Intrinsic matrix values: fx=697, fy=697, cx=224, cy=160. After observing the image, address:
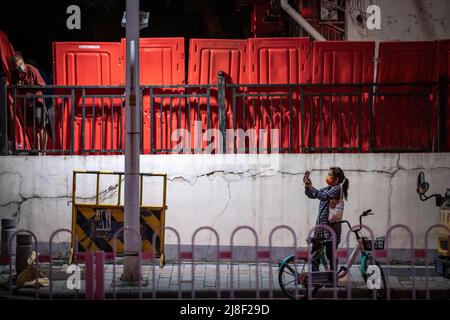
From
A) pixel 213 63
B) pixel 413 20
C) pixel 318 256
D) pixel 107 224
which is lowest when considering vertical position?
pixel 318 256

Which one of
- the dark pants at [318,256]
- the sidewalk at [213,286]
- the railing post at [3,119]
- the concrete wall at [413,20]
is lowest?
the sidewalk at [213,286]

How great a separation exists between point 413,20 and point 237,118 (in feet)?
13.8

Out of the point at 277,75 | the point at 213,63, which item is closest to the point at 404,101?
the point at 277,75

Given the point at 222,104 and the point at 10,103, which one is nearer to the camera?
the point at 222,104

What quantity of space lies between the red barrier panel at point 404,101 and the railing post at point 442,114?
0.83 feet

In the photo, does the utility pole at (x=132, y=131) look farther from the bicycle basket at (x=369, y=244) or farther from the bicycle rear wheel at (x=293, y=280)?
the bicycle basket at (x=369, y=244)

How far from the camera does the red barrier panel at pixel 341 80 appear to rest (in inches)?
470

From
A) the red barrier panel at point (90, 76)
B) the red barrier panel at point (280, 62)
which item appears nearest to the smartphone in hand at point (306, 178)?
the red barrier panel at point (280, 62)

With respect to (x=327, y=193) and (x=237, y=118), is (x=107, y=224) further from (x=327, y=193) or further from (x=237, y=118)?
(x=327, y=193)

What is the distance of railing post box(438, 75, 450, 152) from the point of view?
1138 cm

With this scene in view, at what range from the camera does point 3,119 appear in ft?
37.7
